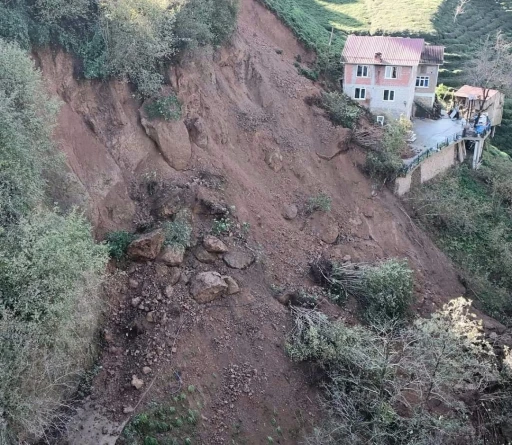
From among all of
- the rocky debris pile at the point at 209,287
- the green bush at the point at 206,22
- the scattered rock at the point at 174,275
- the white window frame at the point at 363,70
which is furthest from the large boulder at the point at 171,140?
the white window frame at the point at 363,70

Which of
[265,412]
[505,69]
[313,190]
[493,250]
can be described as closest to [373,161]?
[313,190]

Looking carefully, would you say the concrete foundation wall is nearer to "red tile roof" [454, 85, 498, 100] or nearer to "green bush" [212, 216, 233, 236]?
"red tile roof" [454, 85, 498, 100]

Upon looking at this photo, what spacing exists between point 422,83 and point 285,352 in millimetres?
28772

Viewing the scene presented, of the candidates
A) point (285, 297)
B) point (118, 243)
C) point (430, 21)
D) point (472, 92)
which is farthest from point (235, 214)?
point (430, 21)

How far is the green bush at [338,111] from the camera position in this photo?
28.4 metres

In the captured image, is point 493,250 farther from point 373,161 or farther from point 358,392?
point 358,392

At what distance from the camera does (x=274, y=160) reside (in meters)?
24.7

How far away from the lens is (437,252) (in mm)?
27219

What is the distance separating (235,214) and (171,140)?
3932 mm

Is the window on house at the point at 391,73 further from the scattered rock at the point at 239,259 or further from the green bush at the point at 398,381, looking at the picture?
the green bush at the point at 398,381

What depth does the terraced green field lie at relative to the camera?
5222 cm

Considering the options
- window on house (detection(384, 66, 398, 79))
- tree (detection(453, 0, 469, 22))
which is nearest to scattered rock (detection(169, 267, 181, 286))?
window on house (detection(384, 66, 398, 79))

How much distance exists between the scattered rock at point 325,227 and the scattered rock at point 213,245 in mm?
5605

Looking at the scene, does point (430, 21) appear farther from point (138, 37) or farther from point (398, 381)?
point (398, 381)
